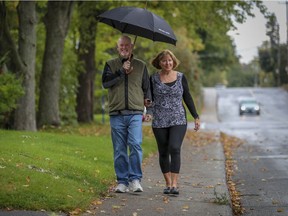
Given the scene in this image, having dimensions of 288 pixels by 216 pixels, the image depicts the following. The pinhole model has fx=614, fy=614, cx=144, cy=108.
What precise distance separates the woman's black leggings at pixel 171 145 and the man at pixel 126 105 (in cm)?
34

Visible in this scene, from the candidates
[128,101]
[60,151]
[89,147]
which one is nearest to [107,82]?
[128,101]

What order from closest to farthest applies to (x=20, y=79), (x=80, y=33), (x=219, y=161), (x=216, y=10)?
1. (x=219, y=161)
2. (x=20, y=79)
3. (x=216, y=10)
4. (x=80, y=33)

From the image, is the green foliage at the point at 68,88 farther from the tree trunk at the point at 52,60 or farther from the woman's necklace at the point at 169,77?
the woman's necklace at the point at 169,77

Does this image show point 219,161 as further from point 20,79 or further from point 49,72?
point 49,72

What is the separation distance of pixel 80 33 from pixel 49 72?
7202 millimetres

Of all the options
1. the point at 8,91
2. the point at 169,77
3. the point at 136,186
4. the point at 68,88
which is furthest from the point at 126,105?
the point at 68,88

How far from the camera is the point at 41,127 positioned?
1969cm

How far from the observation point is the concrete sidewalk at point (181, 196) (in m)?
7.07

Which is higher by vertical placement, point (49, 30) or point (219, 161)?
point (49, 30)

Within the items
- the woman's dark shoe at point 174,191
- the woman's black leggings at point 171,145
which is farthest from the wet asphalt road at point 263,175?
the woman's black leggings at point 171,145

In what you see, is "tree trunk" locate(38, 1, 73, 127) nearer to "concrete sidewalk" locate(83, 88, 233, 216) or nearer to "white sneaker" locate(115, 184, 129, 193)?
"concrete sidewalk" locate(83, 88, 233, 216)

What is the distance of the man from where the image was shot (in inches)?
320

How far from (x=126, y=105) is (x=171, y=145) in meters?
0.81

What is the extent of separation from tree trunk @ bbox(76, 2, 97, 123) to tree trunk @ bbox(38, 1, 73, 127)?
20.5 ft
